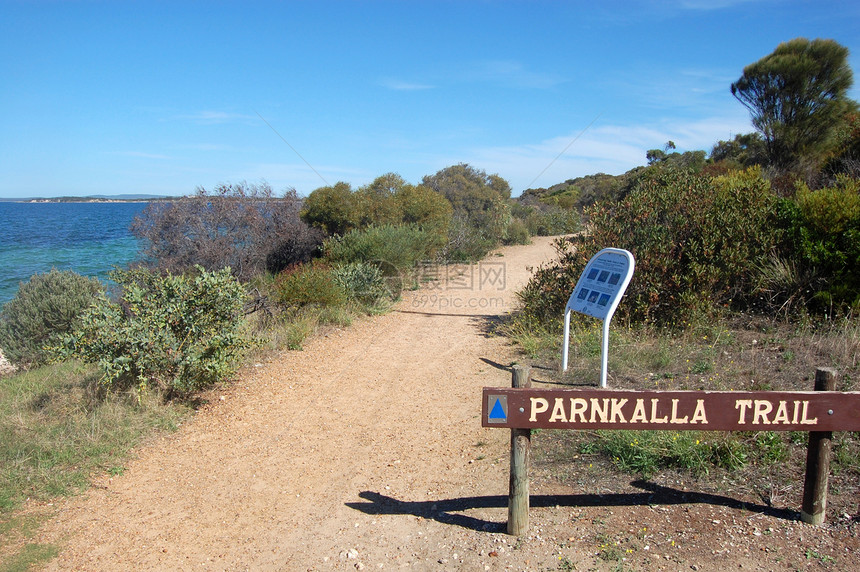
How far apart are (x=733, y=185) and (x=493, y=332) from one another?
452cm

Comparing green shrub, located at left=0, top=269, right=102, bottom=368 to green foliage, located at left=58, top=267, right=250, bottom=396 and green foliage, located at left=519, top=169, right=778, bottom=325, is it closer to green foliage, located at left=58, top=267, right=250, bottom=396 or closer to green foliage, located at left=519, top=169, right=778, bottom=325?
green foliage, located at left=58, top=267, right=250, bottom=396

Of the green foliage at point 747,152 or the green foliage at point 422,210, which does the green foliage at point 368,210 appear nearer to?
the green foliage at point 422,210

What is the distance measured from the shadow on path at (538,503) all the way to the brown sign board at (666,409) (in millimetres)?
796

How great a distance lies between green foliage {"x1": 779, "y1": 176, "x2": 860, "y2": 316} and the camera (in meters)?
7.30

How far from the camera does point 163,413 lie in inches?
228

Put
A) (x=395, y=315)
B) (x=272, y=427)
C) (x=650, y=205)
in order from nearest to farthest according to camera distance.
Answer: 1. (x=272, y=427)
2. (x=650, y=205)
3. (x=395, y=315)

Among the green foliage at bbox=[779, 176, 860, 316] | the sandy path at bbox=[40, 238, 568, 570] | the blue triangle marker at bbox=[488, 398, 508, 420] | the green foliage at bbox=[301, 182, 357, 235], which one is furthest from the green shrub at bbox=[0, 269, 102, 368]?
the green foliage at bbox=[779, 176, 860, 316]

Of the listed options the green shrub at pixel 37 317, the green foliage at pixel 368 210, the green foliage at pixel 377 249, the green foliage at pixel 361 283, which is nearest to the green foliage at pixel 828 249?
the green foliage at pixel 361 283

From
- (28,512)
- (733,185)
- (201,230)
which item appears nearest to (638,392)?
(28,512)

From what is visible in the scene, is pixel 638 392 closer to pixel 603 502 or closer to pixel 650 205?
pixel 603 502

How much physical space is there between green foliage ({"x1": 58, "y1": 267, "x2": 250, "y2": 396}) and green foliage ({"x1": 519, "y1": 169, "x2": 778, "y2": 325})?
4672 millimetres

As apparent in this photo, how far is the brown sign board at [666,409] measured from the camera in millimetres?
3432

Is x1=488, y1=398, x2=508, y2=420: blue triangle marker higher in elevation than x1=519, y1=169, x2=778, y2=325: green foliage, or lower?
lower

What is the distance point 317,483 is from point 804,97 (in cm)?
1910
